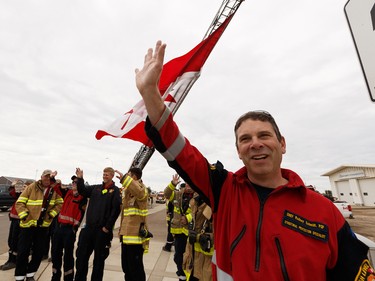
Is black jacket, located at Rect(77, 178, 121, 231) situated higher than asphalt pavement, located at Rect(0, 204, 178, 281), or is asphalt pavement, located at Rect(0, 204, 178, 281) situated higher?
black jacket, located at Rect(77, 178, 121, 231)

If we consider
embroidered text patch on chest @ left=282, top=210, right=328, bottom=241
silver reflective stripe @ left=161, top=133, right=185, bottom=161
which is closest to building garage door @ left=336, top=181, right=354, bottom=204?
embroidered text patch on chest @ left=282, top=210, right=328, bottom=241

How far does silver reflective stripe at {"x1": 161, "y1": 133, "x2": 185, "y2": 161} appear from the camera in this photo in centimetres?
116

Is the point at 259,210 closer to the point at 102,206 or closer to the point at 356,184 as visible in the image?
the point at 102,206

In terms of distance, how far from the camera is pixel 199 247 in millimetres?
3379

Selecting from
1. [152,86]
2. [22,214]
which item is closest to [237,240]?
[152,86]

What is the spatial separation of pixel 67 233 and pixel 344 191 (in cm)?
4109

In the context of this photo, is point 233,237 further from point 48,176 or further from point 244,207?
point 48,176

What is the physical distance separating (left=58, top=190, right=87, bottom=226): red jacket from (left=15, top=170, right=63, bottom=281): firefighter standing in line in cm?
38

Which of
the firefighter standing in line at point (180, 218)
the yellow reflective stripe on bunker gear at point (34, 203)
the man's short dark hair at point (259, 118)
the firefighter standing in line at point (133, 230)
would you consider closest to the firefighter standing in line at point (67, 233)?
the yellow reflective stripe on bunker gear at point (34, 203)

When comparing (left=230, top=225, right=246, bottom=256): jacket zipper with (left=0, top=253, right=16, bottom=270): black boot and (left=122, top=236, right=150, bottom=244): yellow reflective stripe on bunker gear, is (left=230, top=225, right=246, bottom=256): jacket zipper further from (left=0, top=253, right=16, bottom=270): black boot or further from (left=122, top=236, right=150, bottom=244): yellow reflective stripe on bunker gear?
(left=0, top=253, right=16, bottom=270): black boot

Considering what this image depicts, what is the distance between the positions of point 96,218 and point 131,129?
225 centimetres

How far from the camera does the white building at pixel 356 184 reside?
98.6 ft

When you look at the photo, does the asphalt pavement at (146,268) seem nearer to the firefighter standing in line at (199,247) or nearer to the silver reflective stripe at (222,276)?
the firefighter standing in line at (199,247)

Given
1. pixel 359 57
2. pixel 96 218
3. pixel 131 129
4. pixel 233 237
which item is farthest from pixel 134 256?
pixel 359 57
